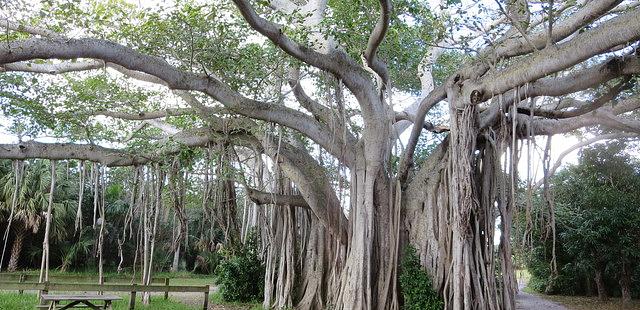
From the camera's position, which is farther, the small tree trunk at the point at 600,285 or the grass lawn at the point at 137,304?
the small tree trunk at the point at 600,285

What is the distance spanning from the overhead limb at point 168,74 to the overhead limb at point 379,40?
1072 millimetres

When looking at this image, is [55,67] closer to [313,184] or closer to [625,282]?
[313,184]

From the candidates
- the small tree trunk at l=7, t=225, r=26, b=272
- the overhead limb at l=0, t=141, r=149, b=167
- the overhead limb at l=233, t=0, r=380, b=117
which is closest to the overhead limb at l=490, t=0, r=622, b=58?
the overhead limb at l=233, t=0, r=380, b=117

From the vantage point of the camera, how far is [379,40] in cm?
579

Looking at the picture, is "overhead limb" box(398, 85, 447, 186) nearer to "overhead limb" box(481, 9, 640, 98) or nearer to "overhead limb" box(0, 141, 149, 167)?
"overhead limb" box(481, 9, 640, 98)

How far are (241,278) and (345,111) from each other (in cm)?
466

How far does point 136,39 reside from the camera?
6707 mm

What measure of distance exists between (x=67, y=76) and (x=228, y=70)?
128 inches

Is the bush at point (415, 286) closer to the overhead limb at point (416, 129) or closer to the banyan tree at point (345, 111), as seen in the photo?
the banyan tree at point (345, 111)

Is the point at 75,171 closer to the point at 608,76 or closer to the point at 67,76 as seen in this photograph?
the point at 67,76

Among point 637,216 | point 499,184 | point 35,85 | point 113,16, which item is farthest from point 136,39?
point 637,216

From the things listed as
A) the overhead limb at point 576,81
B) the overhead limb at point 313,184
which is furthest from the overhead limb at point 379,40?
the overhead limb at point 313,184

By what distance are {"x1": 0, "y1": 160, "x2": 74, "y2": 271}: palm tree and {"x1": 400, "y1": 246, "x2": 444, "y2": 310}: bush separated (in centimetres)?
1008

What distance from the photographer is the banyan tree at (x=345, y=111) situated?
5.56m
